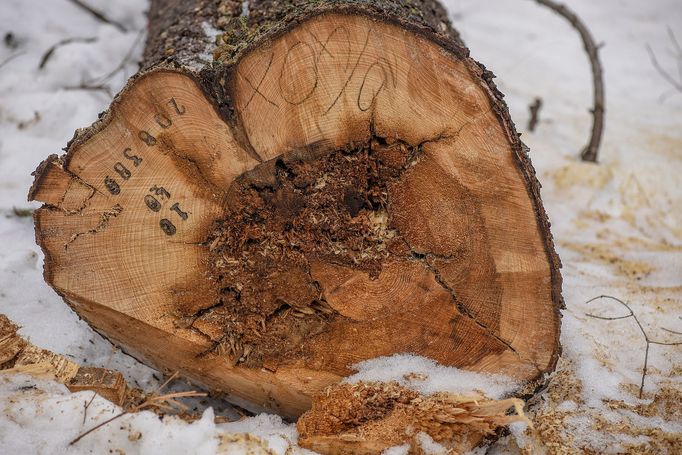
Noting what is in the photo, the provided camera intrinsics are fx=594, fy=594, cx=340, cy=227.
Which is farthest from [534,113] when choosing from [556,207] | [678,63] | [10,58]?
[10,58]

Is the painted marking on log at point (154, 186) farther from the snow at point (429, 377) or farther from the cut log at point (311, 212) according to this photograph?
the snow at point (429, 377)

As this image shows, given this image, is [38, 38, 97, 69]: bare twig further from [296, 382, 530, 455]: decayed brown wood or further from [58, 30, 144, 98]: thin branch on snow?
[296, 382, 530, 455]: decayed brown wood

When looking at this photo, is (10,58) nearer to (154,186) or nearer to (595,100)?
(154,186)

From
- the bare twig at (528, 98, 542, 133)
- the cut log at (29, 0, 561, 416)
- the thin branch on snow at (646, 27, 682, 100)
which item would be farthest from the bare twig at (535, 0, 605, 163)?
the cut log at (29, 0, 561, 416)

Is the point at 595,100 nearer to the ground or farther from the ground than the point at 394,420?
nearer to the ground

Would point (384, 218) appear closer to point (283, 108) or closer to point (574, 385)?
point (283, 108)

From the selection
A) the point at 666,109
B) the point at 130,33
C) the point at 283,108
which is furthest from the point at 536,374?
the point at 130,33
